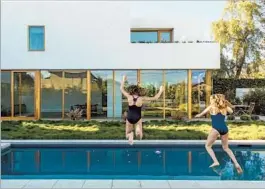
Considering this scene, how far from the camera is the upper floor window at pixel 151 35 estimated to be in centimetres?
2119

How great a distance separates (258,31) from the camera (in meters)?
25.9

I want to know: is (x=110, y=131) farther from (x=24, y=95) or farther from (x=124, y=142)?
(x=24, y=95)

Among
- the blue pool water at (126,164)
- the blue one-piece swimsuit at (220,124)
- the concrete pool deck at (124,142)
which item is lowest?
the blue pool water at (126,164)

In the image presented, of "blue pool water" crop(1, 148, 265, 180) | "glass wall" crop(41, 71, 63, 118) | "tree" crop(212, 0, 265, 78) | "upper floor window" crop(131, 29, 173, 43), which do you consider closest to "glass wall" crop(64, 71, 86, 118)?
"glass wall" crop(41, 71, 63, 118)

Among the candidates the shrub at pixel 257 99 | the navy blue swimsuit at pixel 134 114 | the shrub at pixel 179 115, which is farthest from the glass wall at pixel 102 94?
the navy blue swimsuit at pixel 134 114

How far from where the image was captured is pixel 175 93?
19.2 m

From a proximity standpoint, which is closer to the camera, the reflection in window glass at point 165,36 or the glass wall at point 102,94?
the glass wall at point 102,94

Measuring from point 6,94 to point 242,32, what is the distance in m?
16.9

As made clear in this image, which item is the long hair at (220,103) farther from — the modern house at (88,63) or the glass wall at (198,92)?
the glass wall at (198,92)

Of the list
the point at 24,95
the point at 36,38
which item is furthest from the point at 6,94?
the point at 36,38

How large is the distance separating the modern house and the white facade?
5cm

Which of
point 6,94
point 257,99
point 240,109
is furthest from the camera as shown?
point 257,99

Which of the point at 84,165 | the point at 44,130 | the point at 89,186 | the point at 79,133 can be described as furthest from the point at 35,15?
the point at 89,186

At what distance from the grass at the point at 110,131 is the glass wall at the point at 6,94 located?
2648 mm
